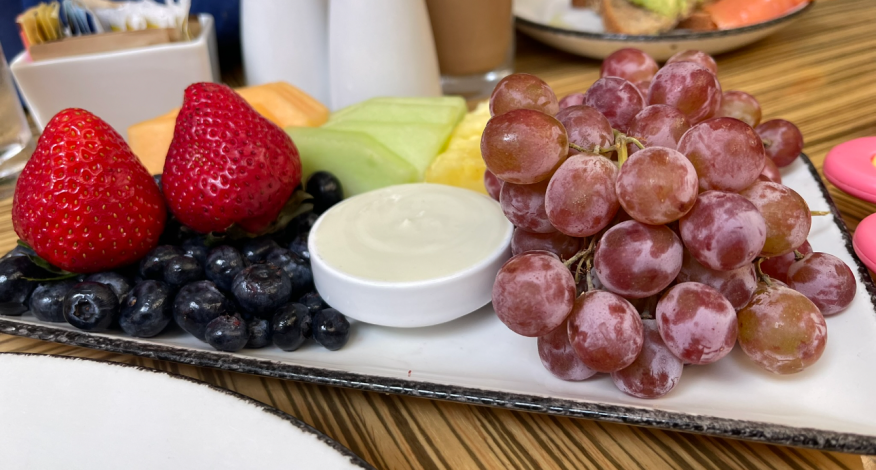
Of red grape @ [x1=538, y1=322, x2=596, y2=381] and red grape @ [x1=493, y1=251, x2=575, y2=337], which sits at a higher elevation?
red grape @ [x1=493, y1=251, x2=575, y2=337]

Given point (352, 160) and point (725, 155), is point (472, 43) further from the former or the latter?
point (725, 155)

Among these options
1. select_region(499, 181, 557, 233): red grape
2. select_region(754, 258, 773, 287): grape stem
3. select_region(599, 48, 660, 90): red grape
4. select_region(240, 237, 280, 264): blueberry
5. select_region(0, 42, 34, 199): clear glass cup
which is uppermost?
select_region(599, 48, 660, 90): red grape

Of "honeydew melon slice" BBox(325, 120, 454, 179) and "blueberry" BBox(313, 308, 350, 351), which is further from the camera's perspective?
"honeydew melon slice" BBox(325, 120, 454, 179)

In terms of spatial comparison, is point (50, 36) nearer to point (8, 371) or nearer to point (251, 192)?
point (251, 192)

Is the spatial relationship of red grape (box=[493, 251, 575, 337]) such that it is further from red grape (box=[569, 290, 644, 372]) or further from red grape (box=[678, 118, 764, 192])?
red grape (box=[678, 118, 764, 192])

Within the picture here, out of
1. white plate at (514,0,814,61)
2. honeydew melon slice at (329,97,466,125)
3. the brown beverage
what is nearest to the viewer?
honeydew melon slice at (329,97,466,125)

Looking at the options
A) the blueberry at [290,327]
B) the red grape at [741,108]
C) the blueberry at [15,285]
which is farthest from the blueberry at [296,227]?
the red grape at [741,108]

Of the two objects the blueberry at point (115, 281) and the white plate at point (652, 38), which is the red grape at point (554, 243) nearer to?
the blueberry at point (115, 281)

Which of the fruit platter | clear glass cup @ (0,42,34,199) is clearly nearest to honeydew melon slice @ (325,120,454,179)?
the fruit platter
